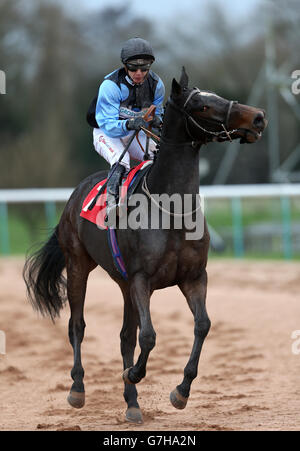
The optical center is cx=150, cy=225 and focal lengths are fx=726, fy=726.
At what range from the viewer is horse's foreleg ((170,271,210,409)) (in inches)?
196

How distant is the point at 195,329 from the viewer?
4.97m

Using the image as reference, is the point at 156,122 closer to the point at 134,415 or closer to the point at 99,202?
the point at 99,202

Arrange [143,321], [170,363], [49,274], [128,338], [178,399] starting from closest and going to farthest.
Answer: [143,321]
[178,399]
[128,338]
[49,274]
[170,363]

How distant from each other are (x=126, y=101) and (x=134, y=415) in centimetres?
234

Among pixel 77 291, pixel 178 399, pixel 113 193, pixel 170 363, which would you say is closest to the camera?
pixel 178 399

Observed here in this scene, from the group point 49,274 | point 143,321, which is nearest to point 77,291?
point 49,274

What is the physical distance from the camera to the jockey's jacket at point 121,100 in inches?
209

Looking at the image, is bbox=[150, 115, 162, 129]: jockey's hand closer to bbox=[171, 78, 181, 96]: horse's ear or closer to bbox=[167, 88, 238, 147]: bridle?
bbox=[167, 88, 238, 147]: bridle

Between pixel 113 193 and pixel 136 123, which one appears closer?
pixel 136 123

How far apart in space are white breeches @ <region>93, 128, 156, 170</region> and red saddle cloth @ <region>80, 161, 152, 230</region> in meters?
0.17

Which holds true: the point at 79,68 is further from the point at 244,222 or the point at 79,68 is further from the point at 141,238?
the point at 141,238

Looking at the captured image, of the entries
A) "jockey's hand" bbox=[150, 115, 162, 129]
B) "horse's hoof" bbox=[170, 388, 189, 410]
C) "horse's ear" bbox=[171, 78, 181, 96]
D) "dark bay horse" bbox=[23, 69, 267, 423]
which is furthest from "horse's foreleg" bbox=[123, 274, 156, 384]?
"horse's ear" bbox=[171, 78, 181, 96]

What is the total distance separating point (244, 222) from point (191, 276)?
1044 cm

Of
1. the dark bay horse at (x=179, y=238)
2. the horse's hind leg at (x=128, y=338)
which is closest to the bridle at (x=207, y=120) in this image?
the dark bay horse at (x=179, y=238)
